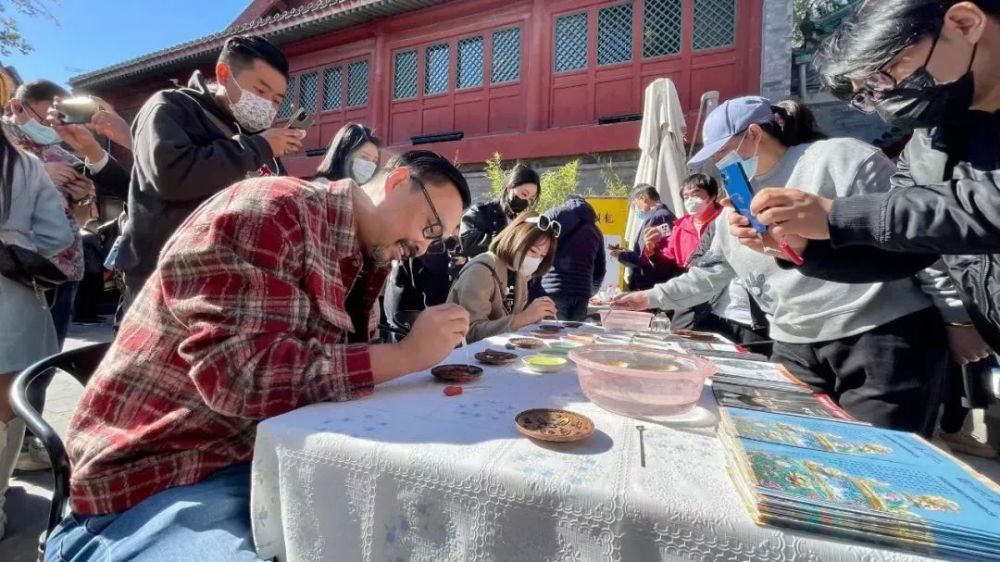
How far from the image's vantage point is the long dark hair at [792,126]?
5.73 ft

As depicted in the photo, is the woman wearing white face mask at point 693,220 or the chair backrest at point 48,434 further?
the woman wearing white face mask at point 693,220

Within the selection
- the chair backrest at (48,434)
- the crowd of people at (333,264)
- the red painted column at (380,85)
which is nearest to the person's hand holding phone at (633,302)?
the crowd of people at (333,264)

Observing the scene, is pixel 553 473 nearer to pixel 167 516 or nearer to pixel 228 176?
pixel 167 516

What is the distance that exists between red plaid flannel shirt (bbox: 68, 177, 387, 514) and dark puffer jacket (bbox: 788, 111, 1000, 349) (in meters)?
1.14

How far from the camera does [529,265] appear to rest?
2.62 meters

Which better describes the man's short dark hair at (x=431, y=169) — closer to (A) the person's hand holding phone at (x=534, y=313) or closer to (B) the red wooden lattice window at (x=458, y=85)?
(A) the person's hand holding phone at (x=534, y=313)

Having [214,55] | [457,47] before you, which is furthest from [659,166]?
[214,55]

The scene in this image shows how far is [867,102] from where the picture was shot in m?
1.26

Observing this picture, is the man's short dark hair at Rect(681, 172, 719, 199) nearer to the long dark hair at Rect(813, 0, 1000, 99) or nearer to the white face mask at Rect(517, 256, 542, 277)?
the white face mask at Rect(517, 256, 542, 277)

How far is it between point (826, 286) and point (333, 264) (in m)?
1.55

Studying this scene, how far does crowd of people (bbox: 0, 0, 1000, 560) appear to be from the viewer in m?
0.85

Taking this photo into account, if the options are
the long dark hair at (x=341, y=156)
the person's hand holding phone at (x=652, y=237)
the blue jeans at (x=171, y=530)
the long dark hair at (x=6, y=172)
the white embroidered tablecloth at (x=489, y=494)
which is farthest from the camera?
the person's hand holding phone at (x=652, y=237)

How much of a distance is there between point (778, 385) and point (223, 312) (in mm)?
1315

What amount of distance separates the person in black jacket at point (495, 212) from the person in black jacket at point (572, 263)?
0.35 m
